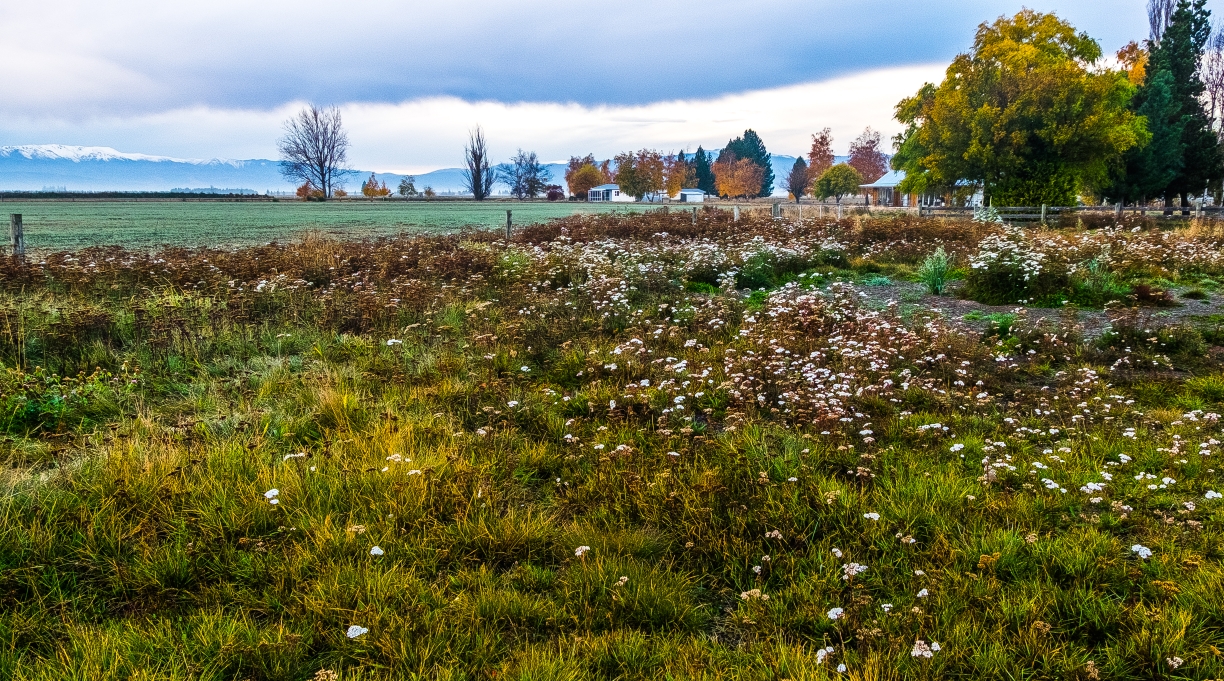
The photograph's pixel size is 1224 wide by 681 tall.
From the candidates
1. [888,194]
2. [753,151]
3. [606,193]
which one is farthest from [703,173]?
[888,194]

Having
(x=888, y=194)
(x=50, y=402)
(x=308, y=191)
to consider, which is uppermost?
(x=308, y=191)

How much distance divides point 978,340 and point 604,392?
196 inches

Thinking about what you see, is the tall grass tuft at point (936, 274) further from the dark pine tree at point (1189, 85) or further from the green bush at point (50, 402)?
the dark pine tree at point (1189, 85)

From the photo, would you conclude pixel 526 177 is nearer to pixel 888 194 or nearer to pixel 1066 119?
pixel 888 194

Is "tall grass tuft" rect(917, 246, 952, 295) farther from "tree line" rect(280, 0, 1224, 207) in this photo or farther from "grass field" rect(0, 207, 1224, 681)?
"tree line" rect(280, 0, 1224, 207)

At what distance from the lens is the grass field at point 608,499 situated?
9.11ft

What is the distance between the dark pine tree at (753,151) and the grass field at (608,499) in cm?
12334

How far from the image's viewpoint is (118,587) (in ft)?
10.5

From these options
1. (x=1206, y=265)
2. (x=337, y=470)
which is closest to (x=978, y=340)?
(x=337, y=470)

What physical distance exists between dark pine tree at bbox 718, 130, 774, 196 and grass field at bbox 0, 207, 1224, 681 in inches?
4856

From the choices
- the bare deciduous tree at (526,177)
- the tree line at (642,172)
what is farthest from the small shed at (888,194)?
the bare deciduous tree at (526,177)

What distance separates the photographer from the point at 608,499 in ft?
13.7

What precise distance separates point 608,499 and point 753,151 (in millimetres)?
130651

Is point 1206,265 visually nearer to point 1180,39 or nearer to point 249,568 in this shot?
point 249,568
